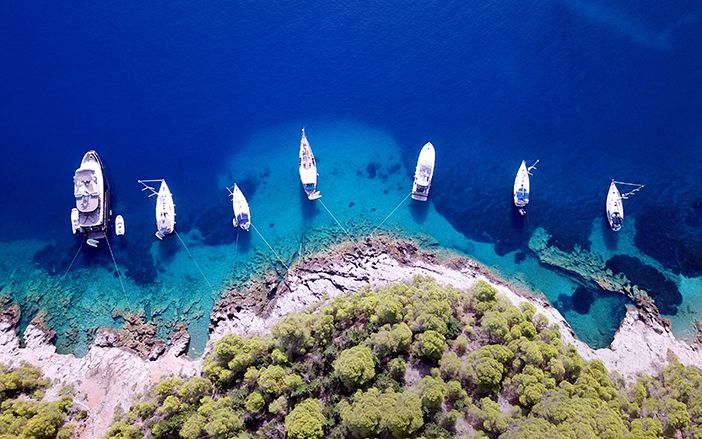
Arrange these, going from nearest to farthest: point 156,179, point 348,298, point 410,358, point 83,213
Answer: point 410,358, point 348,298, point 83,213, point 156,179

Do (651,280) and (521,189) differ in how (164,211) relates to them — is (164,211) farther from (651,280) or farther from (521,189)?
(651,280)

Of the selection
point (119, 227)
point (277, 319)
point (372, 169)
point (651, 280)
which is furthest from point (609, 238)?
point (119, 227)

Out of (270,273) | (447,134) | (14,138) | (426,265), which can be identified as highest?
(447,134)

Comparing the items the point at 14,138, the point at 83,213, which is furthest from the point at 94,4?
the point at 83,213

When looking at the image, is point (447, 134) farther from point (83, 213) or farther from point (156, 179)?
point (83, 213)

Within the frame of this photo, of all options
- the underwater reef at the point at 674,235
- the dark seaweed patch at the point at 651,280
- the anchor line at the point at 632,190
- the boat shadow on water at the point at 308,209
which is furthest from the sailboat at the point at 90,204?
the underwater reef at the point at 674,235

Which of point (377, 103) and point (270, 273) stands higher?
point (377, 103)

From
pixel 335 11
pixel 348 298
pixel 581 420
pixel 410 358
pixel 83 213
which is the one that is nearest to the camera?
pixel 581 420

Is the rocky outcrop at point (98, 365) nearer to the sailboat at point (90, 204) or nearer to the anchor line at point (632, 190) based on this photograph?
the sailboat at point (90, 204)
